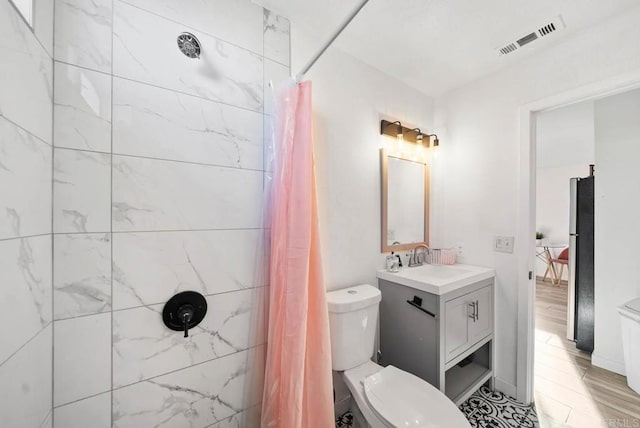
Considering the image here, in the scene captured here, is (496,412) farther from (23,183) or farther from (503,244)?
(23,183)

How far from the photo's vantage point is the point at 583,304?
7.63 ft

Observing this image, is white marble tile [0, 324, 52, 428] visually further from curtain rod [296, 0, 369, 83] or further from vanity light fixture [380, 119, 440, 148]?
vanity light fixture [380, 119, 440, 148]

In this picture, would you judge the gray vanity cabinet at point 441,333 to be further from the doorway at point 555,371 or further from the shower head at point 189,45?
the shower head at point 189,45

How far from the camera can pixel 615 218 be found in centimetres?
200

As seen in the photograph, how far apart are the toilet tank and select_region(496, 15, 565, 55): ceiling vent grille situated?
5.90 ft

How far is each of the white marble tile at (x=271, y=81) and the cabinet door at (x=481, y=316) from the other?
5.58ft

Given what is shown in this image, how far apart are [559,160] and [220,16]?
5.90 m

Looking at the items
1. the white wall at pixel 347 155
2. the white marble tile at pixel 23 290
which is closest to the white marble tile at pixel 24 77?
the white marble tile at pixel 23 290

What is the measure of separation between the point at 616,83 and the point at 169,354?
2661 mm

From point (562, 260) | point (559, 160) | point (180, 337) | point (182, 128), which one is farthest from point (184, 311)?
point (559, 160)

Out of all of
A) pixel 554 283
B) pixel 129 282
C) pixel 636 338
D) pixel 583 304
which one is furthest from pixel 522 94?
pixel 554 283

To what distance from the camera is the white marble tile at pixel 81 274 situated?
86cm

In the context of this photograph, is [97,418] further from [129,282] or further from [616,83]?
[616,83]

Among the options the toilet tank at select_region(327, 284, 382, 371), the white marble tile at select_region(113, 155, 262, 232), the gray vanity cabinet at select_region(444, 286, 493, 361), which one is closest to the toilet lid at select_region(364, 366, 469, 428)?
the toilet tank at select_region(327, 284, 382, 371)
